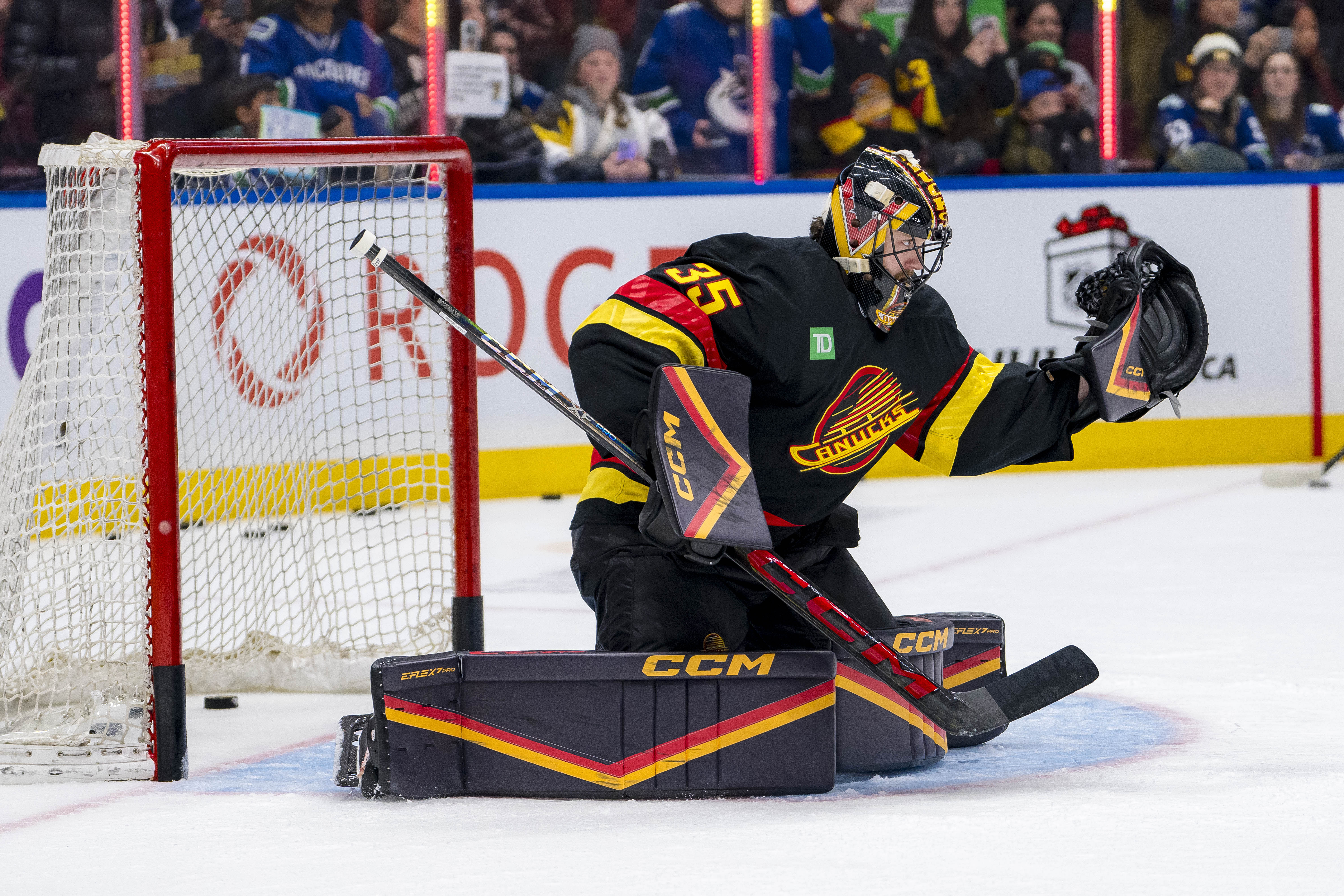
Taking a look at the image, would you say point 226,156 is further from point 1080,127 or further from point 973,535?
point 1080,127

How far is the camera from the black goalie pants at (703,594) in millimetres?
2330

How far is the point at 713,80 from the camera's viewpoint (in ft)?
20.3

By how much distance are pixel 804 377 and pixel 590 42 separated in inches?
157

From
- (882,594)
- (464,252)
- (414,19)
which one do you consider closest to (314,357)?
(464,252)

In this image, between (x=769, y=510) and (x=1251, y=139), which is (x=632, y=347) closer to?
(x=769, y=510)

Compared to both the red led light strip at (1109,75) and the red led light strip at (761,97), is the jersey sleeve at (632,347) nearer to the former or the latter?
the red led light strip at (761,97)

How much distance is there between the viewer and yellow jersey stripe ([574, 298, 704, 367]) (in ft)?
7.40

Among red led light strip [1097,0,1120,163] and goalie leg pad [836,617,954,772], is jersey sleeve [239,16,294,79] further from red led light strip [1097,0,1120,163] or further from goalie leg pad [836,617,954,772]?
goalie leg pad [836,617,954,772]

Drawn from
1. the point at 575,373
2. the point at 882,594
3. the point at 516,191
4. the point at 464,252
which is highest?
the point at 516,191

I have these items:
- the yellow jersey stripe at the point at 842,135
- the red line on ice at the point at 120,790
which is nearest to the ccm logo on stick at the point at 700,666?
the red line on ice at the point at 120,790

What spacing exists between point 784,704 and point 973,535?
275cm

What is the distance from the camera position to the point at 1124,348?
253cm

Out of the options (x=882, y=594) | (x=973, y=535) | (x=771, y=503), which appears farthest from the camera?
(x=973, y=535)

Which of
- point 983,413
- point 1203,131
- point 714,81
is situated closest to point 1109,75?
point 1203,131
